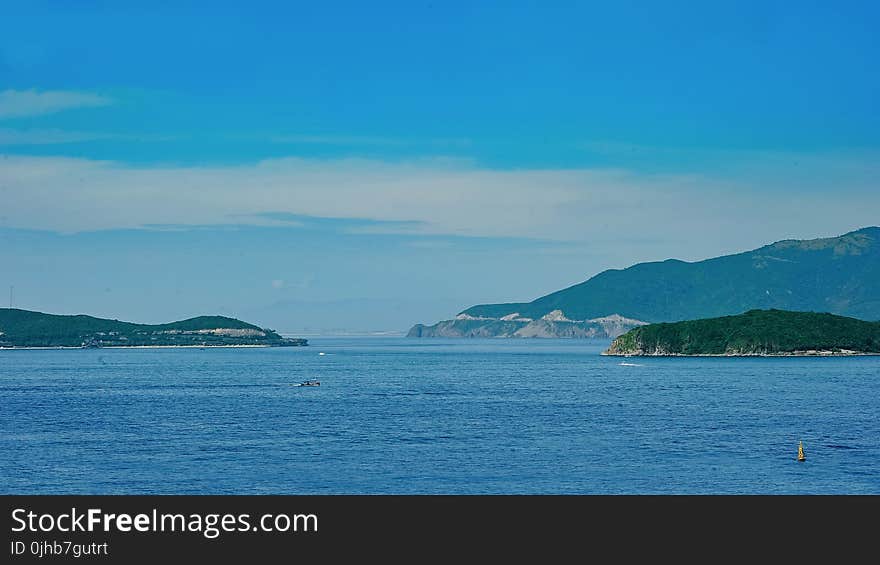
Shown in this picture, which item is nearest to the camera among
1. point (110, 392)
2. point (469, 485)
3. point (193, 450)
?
point (469, 485)

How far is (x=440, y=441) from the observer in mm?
86625

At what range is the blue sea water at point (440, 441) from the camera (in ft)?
212

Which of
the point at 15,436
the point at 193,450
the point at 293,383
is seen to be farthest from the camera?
the point at 293,383

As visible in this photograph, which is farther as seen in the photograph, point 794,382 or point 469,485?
point 794,382

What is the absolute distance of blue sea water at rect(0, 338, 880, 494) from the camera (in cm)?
6456
